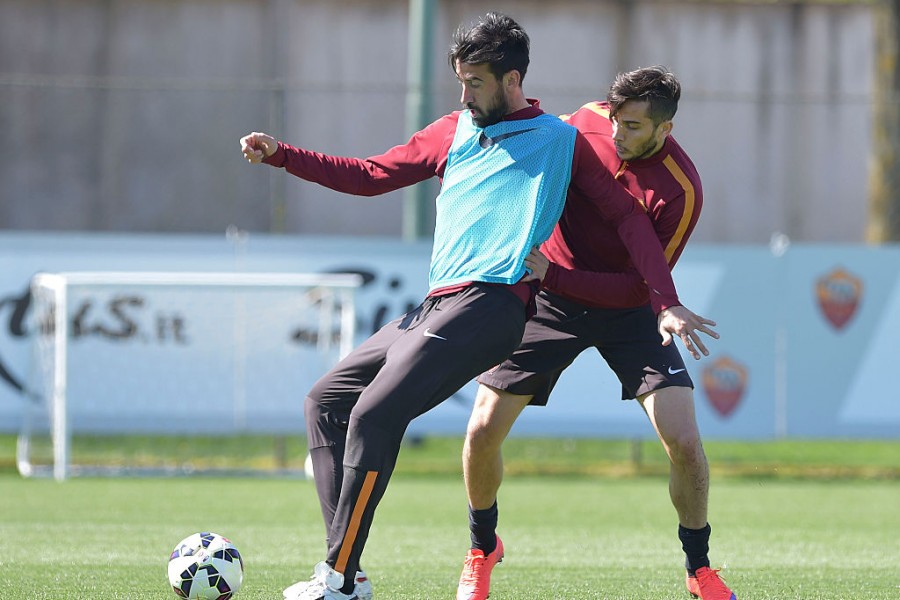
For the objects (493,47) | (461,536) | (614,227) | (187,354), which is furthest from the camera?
(187,354)

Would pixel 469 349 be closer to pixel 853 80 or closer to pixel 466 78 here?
pixel 466 78

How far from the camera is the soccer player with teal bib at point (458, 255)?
16.7 ft

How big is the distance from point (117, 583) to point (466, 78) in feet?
8.87

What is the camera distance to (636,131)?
18.8ft

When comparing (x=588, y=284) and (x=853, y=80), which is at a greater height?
(x=853, y=80)

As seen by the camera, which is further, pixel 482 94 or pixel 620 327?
pixel 620 327

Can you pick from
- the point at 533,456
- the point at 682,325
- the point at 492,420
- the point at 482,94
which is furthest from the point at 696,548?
the point at 533,456

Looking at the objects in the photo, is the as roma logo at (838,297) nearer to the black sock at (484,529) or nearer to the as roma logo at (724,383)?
the as roma logo at (724,383)

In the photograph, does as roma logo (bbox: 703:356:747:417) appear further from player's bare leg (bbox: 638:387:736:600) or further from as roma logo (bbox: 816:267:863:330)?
player's bare leg (bbox: 638:387:736:600)

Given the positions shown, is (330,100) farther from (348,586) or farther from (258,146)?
(348,586)

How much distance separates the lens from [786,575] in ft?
22.1

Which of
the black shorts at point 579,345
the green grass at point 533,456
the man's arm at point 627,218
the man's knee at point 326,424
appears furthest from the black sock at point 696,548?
the green grass at point 533,456

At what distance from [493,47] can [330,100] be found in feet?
37.4

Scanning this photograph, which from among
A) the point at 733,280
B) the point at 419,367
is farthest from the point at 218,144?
the point at 419,367
